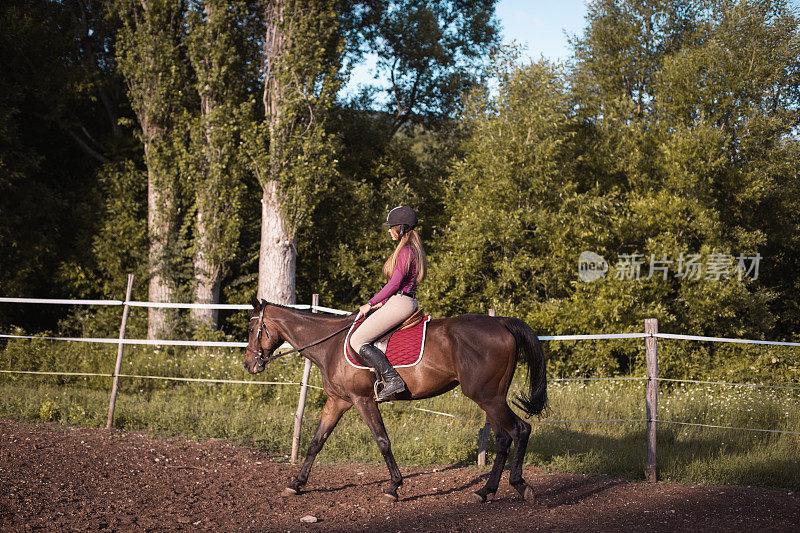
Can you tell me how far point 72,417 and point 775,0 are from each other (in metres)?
18.4

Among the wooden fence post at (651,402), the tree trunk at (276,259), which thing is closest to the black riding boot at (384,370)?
the wooden fence post at (651,402)

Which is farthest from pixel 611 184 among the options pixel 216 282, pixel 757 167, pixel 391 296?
pixel 391 296

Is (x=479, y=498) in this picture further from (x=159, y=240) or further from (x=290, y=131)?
(x=159, y=240)

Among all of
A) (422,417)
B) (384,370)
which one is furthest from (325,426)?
(422,417)

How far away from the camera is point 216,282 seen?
14172mm

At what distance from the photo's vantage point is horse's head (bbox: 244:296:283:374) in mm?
6305

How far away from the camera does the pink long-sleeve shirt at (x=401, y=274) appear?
556 cm

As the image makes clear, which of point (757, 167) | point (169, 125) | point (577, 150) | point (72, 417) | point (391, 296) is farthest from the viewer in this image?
point (577, 150)

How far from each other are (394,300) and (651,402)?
304 cm

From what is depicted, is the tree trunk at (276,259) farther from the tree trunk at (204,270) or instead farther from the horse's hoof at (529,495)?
the horse's hoof at (529,495)

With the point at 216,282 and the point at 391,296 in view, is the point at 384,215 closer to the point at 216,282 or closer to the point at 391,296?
the point at 216,282

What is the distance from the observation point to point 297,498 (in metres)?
5.74

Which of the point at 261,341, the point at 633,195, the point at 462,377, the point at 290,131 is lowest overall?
the point at 462,377

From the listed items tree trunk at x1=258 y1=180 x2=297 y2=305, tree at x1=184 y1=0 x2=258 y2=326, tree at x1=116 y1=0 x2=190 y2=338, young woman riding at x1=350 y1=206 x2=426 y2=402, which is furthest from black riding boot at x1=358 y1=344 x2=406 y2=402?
tree at x1=116 y1=0 x2=190 y2=338
